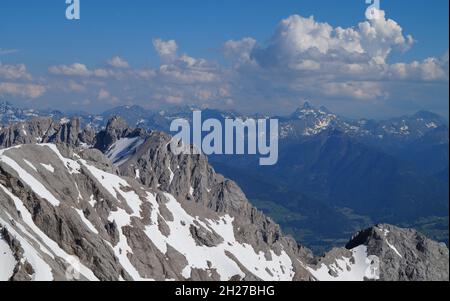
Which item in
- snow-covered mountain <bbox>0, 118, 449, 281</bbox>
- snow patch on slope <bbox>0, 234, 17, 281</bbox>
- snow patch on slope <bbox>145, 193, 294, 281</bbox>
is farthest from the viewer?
snow patch on slope <bbox>145, 193, 294, 281</bbox>

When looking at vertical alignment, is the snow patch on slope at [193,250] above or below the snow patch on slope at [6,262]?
below

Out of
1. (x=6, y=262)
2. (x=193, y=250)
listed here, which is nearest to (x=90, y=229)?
(x=193, y=250)

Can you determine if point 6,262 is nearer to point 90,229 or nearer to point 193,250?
point 90,229

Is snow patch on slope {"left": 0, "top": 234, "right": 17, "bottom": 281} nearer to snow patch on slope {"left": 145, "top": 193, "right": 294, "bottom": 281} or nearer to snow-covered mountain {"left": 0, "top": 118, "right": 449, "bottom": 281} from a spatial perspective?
snow-covered mountain {"left": 0, "top": 118, "right": 449, "bottom": 281}

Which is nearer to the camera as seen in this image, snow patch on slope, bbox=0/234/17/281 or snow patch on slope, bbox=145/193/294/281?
snow patch on slope, bbox=0/234/17/281

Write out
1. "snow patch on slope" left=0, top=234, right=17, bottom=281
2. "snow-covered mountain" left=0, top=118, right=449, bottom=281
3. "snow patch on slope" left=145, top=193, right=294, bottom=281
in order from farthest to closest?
"snow patch on slope" left=145, top=193, right=294, bottom=281 → "snow-covered mountain" left=0, top=118, right=449, bottom=281 → "snow patch on slope" left=0, top=234, right=17, bottom=281

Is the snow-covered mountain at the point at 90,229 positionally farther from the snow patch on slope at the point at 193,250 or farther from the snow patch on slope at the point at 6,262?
the snow patch on slope at the point at 193,250

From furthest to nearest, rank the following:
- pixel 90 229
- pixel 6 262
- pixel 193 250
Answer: pixel 193 250, pixel 90 229, pixel 6 262

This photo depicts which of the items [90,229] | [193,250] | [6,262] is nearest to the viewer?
[6,262]

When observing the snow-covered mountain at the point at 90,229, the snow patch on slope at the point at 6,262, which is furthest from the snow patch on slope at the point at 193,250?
the snow patch on slope at the point at 6,262

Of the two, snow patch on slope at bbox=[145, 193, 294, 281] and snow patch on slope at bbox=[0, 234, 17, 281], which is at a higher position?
snow patch on slope at bbox=[0, 234, 17, 281]

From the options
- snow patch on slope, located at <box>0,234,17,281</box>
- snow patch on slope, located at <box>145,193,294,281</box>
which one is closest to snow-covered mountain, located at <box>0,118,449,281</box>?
snow patch on slope, located at <box>0,234,17,281</box>
